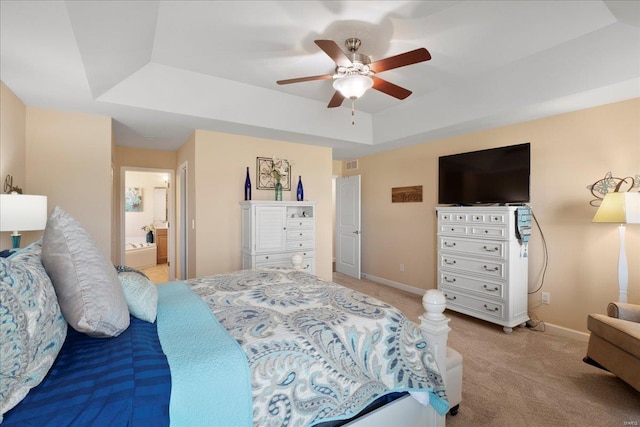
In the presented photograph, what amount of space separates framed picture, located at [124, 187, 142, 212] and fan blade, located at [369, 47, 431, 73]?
7595 mm

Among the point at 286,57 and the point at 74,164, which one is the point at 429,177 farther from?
the point at 74,164

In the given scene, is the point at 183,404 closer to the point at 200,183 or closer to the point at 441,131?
the point at 200,183

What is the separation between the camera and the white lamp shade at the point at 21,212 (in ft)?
6.04

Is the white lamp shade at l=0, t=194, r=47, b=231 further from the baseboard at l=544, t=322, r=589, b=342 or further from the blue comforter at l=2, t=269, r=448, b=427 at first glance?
the baseboard at l=544, t=322, r=589, b=342

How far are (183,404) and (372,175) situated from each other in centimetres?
476

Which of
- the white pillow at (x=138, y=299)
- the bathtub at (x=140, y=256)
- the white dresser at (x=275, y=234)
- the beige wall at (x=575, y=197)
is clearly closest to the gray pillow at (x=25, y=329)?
the white pillow at (x=138, y=299)

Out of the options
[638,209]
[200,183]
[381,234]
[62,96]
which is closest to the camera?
[638,209]

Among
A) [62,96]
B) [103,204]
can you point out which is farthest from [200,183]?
[62,96]

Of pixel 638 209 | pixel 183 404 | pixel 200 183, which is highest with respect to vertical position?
pixel 200 183

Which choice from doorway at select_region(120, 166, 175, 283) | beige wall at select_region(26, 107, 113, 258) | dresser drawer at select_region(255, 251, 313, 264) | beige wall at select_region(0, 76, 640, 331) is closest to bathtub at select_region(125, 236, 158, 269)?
doorway at select_region(120, 166, 175, 283)

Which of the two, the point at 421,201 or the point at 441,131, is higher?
the point at 441,131

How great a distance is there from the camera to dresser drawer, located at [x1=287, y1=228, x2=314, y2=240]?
3.74 meters

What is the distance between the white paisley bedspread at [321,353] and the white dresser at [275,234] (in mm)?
1798

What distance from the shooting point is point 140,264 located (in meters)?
6.32
